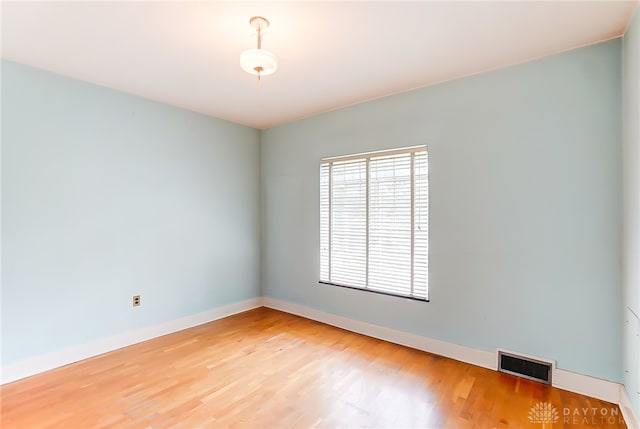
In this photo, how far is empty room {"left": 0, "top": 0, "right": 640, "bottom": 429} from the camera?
78.8 inches

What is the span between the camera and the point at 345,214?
145 inches

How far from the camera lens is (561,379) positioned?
92.0 inches

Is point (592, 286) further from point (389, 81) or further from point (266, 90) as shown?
point (266, 90)

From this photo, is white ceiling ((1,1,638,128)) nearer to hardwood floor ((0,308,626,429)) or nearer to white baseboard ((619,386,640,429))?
white baseboard ((619,386,640,429))

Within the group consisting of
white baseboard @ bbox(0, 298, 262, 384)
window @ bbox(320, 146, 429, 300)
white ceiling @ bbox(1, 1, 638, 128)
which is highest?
white ceiling @ bbox(1, 1, 638, 128)

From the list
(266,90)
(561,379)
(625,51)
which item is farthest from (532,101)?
(266,90)

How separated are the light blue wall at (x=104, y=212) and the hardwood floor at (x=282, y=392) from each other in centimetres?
53

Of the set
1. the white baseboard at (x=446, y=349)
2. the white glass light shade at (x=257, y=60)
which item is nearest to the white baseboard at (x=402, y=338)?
the white baseboard at (x=446, y=349)

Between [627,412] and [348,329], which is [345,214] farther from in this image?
[627,412]

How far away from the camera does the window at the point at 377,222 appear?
3068 millimetres

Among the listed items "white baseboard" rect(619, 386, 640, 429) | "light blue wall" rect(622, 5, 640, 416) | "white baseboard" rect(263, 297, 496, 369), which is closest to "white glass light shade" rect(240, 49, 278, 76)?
"light blue wall" rect(622, 5, 640, 416)

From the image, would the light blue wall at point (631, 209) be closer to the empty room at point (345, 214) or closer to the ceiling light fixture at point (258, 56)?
the empty room at point (345, 214)

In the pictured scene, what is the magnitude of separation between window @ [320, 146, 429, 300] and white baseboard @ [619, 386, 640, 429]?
1.46 meters

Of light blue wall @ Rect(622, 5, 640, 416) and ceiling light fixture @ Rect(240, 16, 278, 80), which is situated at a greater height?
ceiling light fixture @ Rect(240, 16, 278, 80)
